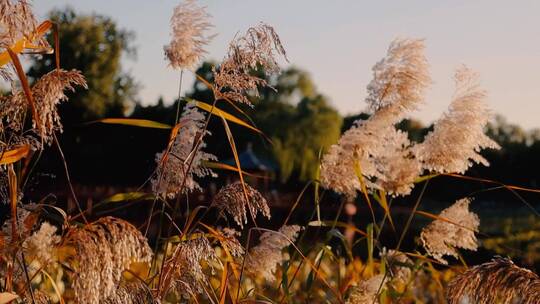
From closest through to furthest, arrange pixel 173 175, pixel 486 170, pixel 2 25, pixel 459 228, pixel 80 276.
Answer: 1. pixel 80 276
2. pixel 2 25
3. pixel 173 175
4. pixel 459 228
5. pixel 486 170

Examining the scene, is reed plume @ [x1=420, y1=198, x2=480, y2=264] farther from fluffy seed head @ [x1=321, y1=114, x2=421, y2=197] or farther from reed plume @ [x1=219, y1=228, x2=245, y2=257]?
reed plume @ [x1=219, y1=228, x2=245, y2=257]

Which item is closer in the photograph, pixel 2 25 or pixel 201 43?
pixel 2 25

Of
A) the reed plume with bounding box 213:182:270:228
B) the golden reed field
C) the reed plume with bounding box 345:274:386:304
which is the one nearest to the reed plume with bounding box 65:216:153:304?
the golden reed field

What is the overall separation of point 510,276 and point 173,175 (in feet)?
4.08

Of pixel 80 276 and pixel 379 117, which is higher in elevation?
pixel 379 117

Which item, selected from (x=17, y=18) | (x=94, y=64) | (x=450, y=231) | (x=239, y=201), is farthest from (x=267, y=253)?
(x=94, y=64)

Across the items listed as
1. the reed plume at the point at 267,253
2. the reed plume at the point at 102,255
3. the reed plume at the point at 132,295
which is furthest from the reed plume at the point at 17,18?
the reed plume at the point at 267,253

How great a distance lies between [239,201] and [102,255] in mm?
542

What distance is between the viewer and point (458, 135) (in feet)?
9.78

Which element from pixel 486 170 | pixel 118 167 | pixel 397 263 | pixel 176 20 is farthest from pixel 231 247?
pixel 486 170

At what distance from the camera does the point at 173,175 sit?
2.82 meters

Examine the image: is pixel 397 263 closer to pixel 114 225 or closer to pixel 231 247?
pixel 231 247

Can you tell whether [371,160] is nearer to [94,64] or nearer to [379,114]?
[379,114]

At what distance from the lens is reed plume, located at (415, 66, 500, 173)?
2.99m
